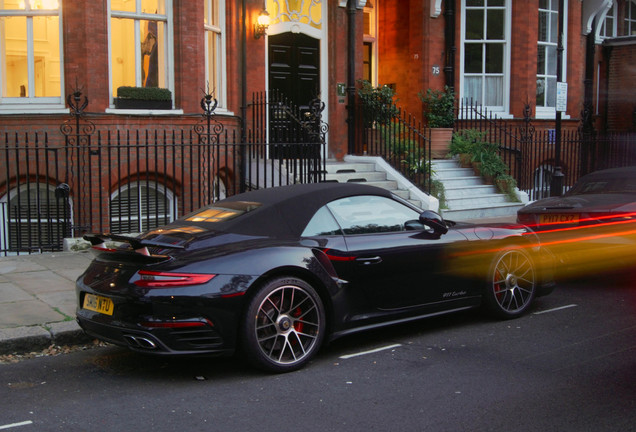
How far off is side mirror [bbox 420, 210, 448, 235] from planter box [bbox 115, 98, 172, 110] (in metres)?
7.07

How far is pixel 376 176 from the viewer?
14.5m

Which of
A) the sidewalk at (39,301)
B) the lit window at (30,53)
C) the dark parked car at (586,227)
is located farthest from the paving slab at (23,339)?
the lit window at (30,53)

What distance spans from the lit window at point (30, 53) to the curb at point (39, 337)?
252 inches

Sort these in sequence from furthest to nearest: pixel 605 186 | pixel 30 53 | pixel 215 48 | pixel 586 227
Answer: pixel 215 48 < pixel 30 53 < pixel 605 186 < pixel 586 227

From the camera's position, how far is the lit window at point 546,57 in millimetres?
18500

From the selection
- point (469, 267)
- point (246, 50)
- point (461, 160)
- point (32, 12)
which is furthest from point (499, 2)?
point (469, 267)

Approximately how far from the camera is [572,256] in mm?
9070

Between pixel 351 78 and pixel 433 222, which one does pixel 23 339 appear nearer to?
pixel 433 222

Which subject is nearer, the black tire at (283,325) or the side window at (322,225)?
the black tire at (283,325)

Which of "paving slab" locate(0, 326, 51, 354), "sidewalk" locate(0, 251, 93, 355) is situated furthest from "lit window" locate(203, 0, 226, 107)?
"paving slab" locate(0, 326, 51, 354)

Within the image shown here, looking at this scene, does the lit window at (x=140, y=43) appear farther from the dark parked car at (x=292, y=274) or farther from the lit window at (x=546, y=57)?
the lit window at (x=546, y=57)

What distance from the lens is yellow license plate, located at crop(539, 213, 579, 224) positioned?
29.0 ft

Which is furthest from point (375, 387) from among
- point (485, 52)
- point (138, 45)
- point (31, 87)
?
point (485, 52)

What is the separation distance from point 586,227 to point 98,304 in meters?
5.97
